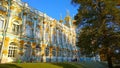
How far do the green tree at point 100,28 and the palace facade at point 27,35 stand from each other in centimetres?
853

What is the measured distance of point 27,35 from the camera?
1097 inches

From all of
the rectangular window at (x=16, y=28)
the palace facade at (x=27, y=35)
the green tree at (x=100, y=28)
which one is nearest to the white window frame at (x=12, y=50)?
the palace facade at (x=27, y=35)

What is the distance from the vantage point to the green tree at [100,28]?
73.3ft

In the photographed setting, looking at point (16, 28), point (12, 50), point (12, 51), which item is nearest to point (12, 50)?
point (12, 50)

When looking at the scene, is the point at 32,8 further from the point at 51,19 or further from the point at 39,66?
the point at 39,66

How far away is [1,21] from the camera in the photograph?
2370cm

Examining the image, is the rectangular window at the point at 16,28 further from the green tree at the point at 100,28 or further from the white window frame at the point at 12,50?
the green tree at the point at 100,28

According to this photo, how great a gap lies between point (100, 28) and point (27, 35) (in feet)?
37.8

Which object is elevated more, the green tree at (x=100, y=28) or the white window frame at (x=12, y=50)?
the green tree at (x=100, y=28)

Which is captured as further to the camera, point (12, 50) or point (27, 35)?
point (27, 35)

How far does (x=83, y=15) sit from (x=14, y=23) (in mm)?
9760

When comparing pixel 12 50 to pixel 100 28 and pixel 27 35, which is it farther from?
pixel 100 28

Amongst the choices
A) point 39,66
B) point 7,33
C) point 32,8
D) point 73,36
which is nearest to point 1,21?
point 7,33

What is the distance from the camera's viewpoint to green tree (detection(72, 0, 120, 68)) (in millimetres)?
22328
